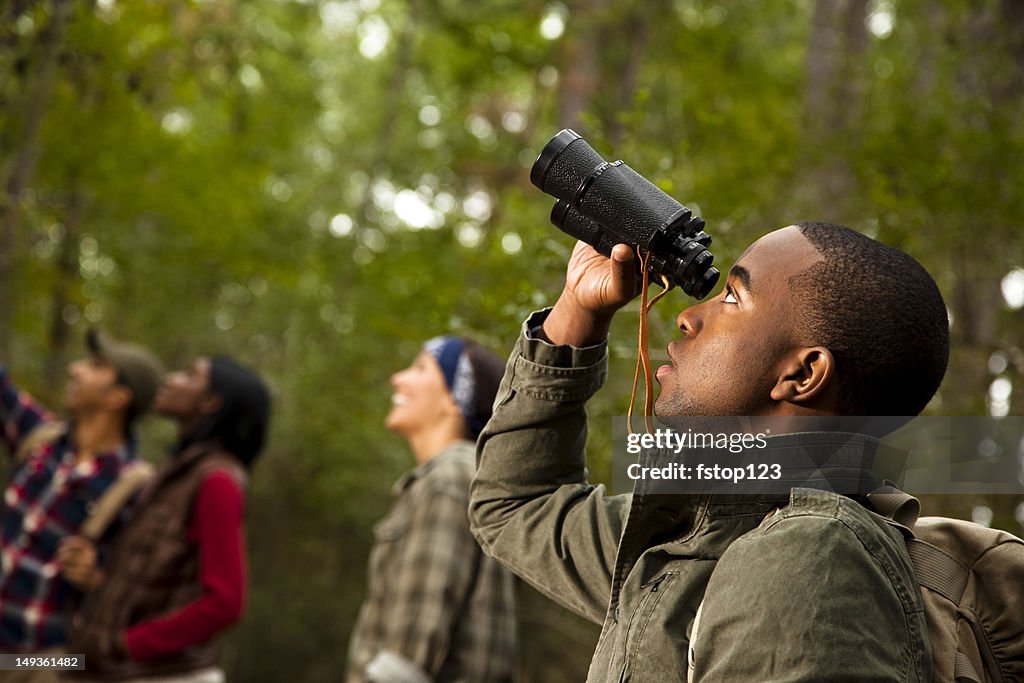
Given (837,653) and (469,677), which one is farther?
(469,677)

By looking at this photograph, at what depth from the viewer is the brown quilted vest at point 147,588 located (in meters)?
4.52

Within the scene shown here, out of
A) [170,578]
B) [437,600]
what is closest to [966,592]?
[437,600]

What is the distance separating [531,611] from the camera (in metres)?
8.62

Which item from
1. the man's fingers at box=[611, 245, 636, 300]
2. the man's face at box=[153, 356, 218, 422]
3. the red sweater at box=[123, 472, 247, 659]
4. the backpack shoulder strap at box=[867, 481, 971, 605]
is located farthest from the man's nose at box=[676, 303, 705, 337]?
the man's face at box=[153, 356, 218, 422]

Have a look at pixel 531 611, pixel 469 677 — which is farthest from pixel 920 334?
pixel 531 611

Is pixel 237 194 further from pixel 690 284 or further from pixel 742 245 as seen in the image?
pixel 690 284

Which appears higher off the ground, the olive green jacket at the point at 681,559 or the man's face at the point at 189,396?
the man's face at the point at 189,396

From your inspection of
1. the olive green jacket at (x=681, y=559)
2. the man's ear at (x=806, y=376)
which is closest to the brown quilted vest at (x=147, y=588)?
the olive green jacket at (x=681, y=559)

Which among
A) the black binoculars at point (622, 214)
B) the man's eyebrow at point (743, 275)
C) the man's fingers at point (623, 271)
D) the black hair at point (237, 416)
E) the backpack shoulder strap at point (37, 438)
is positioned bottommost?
the man's eyebrow at point (743, 275)

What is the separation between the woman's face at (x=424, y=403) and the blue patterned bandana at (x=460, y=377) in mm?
21

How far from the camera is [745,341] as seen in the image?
1.86 metres

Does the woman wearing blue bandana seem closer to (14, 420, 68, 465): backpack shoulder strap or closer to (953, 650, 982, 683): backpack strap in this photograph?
(14, 420, 68, 465): backpack shoulder strap

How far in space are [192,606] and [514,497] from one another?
8.60 feet

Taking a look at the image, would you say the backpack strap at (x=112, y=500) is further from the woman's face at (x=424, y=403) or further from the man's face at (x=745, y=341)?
the man's face at (x=745, y=341)
